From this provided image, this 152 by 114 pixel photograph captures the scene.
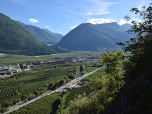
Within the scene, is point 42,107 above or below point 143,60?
below

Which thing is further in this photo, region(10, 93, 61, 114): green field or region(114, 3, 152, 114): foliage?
region(10, 93, 61, 114): green field

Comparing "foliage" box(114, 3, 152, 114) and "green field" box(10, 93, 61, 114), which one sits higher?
"foliage" box(114, 3, 152, 114)

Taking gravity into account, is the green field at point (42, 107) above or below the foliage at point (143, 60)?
below

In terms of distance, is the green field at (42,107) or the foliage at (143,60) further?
the green field at (42,107)

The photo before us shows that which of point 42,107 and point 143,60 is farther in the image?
point 42,107

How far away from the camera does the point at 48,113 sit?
36062mm

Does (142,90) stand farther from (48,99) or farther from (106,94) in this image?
(48,99)

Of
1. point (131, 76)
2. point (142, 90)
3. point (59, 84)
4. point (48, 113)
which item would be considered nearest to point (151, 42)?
point (142, 90)

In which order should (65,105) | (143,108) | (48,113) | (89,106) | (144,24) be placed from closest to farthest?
(143,108) → (144,24) → (89,106) → (48,113) → (65,105)

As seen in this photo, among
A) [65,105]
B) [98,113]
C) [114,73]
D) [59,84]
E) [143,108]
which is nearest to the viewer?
[143,108]

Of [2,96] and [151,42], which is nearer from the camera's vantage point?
[151,42]

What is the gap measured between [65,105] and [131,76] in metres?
34.7

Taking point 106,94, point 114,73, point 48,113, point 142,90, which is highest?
point 114,73

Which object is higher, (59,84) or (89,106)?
(89,106)
